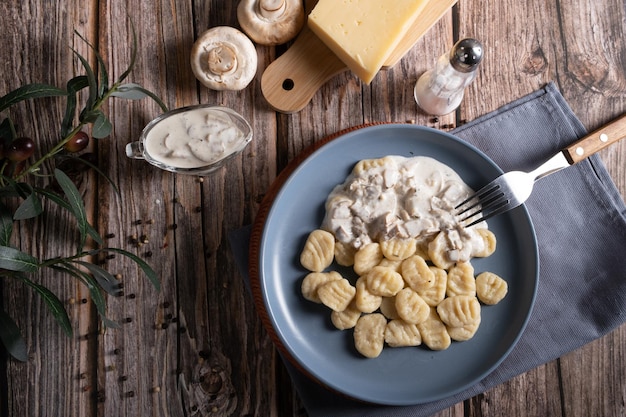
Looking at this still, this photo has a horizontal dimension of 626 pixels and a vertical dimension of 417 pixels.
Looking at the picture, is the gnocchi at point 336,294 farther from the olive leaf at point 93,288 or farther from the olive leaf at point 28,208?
the olive leaf at point 28,208

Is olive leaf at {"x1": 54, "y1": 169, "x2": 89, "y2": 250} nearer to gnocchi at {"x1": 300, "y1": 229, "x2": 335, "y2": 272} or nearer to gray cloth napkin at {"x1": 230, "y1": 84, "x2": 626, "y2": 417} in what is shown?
gnocchi at {"x1": 300, "y1": 229, "x2": 335, "y2": 272}

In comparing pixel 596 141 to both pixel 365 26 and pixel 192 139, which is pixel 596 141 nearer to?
pixel 365 26

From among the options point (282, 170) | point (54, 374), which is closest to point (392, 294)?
point (282, 170)

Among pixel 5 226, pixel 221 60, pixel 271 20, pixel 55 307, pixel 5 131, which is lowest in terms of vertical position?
pixel 55 307

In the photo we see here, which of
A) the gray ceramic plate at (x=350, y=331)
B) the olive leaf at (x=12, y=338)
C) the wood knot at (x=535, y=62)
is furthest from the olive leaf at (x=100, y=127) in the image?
the wood knot at (x=535, y=62)

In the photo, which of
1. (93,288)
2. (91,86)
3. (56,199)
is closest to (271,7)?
(91,86)

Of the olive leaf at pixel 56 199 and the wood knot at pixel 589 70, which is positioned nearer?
the olive leaf at pixel 56 199
